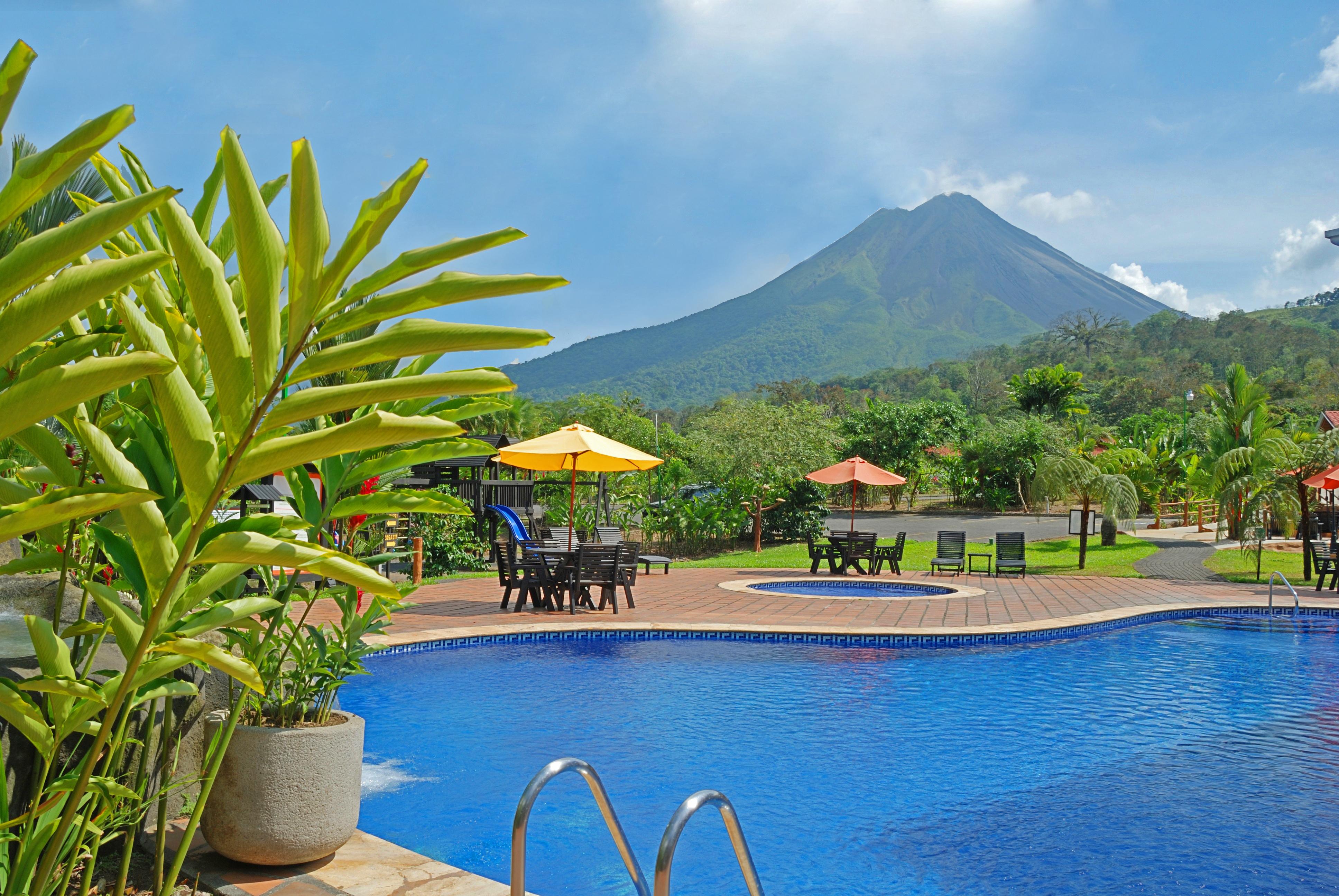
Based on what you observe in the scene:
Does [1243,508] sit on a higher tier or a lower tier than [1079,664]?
higher

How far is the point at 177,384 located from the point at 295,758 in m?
2.22

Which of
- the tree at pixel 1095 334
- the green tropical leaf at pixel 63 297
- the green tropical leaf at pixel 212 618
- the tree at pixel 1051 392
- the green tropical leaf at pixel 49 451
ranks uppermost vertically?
the tree at pixel 1095 334

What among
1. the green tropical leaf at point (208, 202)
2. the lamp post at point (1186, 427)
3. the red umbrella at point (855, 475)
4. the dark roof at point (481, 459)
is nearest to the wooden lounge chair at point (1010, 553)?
the red umbrella at point (855, 475)

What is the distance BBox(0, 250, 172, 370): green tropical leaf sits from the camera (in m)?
1.22

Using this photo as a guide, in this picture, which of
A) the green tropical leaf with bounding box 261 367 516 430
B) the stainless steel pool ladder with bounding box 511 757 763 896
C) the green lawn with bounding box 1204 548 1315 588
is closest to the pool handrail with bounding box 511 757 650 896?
the stainless steel pool ladder with bounding box 511 757 763 896

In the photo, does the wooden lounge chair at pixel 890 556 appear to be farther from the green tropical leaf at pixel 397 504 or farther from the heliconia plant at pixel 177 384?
the heliconia plant at pixel 177 384

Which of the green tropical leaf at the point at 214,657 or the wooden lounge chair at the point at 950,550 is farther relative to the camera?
the wooden lounge chair at the point at 950,550

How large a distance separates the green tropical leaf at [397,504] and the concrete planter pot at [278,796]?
1146 millimetres

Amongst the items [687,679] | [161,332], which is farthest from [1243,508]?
[161,332]

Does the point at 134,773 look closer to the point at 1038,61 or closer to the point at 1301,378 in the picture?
the point at 1038,61

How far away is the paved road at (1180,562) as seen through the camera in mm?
16875

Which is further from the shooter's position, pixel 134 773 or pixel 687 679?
pixel 687 679

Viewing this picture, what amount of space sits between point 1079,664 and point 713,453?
42.0 ft

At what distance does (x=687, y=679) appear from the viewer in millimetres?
8352
